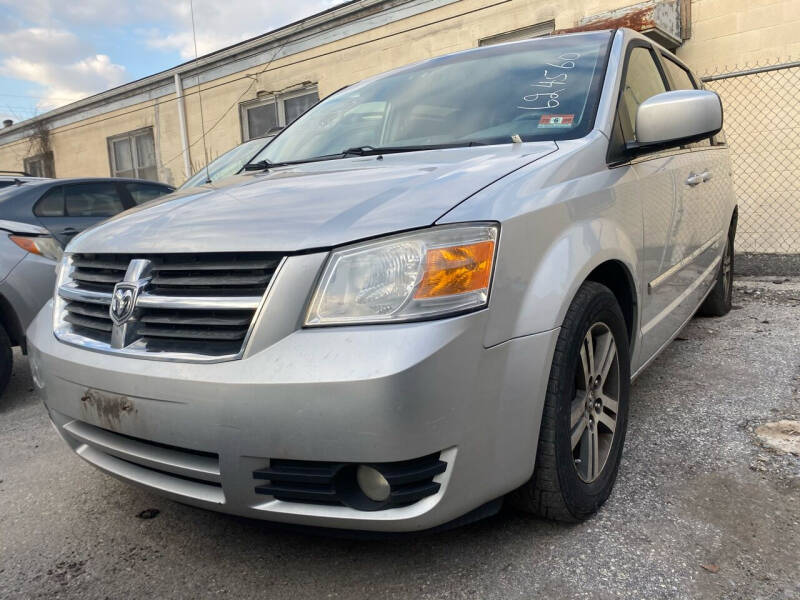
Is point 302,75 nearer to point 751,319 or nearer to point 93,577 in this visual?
point 751,319

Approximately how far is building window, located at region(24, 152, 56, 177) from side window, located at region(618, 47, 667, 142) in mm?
17916

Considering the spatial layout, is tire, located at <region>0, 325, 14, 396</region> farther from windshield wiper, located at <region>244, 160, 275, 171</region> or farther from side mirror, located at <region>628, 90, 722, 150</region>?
side mirror, located at <region>628, 90, 722, 150</region>

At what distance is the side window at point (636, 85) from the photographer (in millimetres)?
2473

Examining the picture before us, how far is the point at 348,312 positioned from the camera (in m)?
1.55

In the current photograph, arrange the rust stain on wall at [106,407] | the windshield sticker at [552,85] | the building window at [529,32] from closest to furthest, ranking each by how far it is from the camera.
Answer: the rust stain on wall at [106,407], the windshield sticker at [552,85], the building window at [529,32]

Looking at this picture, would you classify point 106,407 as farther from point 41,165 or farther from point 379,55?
point 41,165

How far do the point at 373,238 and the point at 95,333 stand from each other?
100cm

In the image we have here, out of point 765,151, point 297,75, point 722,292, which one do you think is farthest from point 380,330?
point 297,75

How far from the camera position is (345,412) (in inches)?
57.4

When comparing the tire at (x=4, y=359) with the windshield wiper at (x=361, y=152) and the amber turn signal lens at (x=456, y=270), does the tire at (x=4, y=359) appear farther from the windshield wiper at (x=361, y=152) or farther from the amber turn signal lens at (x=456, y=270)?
the amber turn signal lens at (x=456, y=270)

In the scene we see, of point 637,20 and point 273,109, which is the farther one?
point 273,109

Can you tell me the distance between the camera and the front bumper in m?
1.46

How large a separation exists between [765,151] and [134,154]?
13.2 meters

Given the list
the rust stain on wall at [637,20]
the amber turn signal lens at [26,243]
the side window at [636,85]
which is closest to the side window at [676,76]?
the side window at [636,85]
